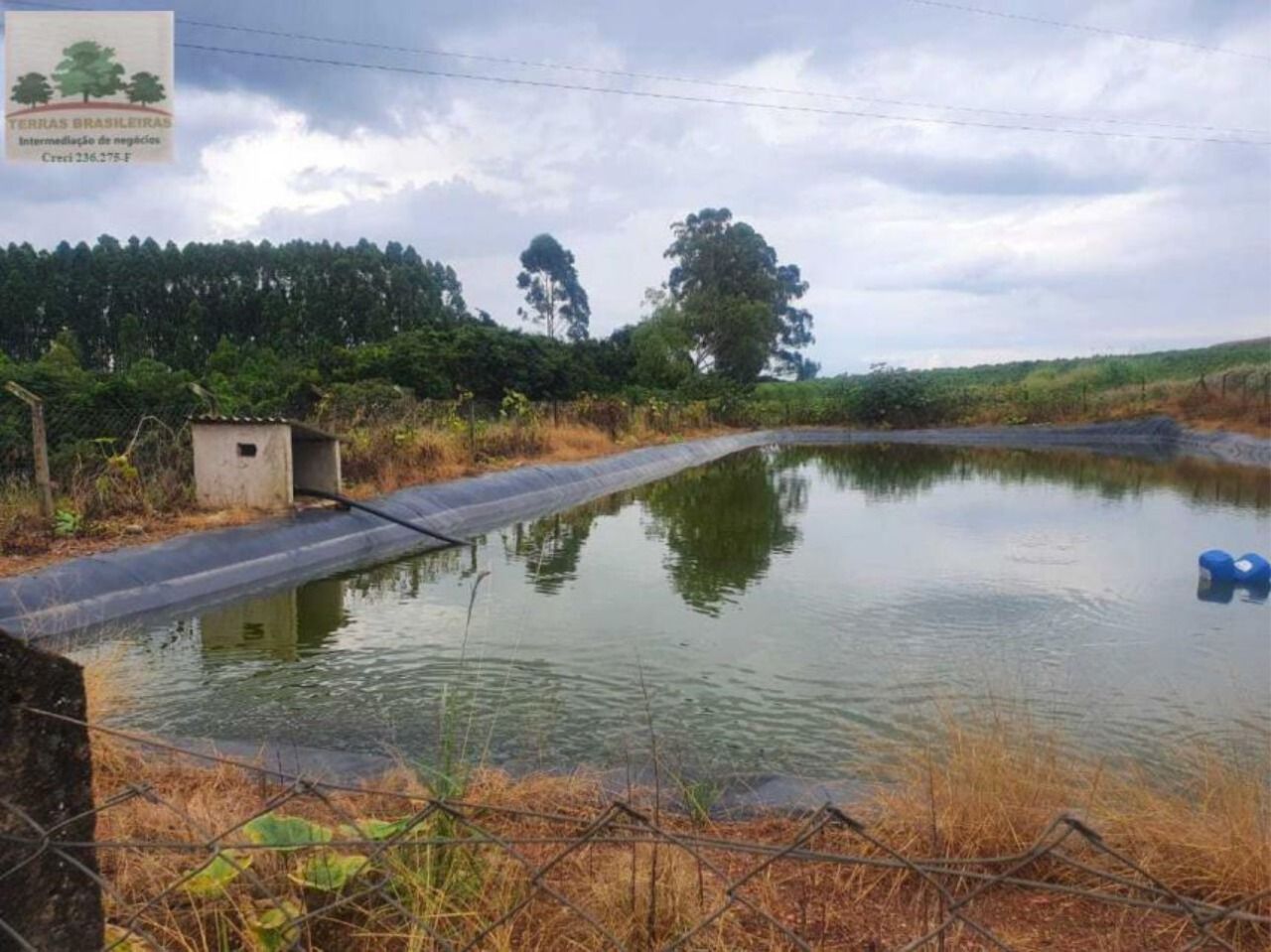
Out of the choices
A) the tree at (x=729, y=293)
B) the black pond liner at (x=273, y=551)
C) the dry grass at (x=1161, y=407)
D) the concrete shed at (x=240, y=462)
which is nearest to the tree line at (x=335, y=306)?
the tree at (x=729, y=293)

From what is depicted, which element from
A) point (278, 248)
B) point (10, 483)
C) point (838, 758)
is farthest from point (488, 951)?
point (278, 248)

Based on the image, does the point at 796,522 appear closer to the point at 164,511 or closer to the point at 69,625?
the point at 164,511

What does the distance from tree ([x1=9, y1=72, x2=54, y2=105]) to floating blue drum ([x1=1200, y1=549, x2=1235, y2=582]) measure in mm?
8762

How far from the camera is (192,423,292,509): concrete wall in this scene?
878 cm

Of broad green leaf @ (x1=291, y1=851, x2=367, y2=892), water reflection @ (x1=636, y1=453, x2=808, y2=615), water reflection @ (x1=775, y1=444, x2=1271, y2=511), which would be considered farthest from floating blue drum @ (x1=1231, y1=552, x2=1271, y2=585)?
broad green leaf @ (x1=291, y1=851, x2=367, y2=892)

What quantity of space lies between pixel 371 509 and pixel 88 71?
4565mm

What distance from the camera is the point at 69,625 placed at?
576 centimetres

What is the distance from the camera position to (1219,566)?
7.48 metres

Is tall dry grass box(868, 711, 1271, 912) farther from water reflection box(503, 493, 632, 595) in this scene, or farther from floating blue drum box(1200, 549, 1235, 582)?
floating blue drum box(1200, 549, 1235, 582)

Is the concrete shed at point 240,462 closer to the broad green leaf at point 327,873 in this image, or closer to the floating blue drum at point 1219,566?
the broad green leaf at point 327,873

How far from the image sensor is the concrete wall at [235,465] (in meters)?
8.78

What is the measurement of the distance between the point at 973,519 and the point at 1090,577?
3506mm

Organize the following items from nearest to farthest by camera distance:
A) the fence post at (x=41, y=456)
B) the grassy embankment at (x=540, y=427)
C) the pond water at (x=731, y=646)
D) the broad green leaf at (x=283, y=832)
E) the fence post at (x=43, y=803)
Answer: the fence post at (x=43, y=803) → the broad green leaf at (x=283, y=832) → the pond water at (x=731, y=646) → the fence post at (x=41, y=456) → the grassy embankment at (x=540, y=427)

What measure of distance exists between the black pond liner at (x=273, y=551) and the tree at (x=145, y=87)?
307 cm
